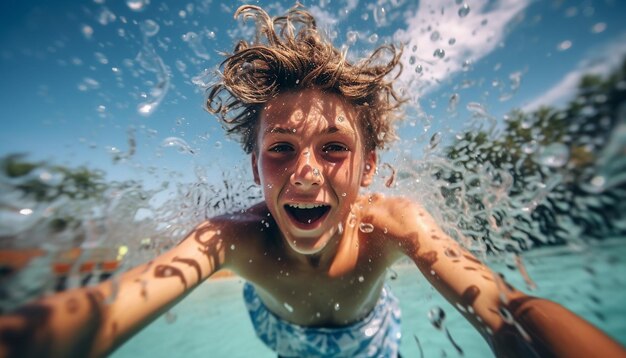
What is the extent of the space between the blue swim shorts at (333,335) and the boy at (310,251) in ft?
0.05

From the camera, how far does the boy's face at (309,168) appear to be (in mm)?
2008

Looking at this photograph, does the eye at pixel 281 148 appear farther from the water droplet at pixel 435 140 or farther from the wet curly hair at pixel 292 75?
the water droplet at pixel 435 140

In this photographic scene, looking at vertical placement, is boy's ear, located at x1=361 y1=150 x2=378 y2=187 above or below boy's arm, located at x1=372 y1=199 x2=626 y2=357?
above

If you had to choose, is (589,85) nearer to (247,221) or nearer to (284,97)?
(284,97)

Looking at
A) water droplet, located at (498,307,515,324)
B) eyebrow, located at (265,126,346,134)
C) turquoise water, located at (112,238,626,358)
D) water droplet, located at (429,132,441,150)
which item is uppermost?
eyebrow, located at (265,126,346,134)

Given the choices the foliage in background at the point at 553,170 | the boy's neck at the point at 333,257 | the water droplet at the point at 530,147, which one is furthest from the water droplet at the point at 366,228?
the water droplet at the point at 530,147

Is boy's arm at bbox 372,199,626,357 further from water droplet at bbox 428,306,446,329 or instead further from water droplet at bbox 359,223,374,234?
water droplet at bbox 428,306,446,329

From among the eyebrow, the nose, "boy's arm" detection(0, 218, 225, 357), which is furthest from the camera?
the eyebrow

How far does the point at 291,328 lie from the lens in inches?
112

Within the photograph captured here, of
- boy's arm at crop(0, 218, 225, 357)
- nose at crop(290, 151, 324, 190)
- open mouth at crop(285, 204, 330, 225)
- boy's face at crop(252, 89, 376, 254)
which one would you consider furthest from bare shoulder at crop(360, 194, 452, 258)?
boy's arm at crop(0, 218, 225, 357)

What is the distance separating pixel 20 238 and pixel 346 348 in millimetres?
2578

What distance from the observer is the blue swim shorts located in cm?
276

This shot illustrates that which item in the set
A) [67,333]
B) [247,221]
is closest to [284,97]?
[247,221]

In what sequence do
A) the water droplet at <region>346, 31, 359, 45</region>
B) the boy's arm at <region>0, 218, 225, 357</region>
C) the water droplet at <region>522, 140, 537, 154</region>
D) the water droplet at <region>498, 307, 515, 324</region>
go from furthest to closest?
the water droplet at <region>346, 31, 359, 45</region> → the water droplet at <region>522, 140, 537, 154</region> → the water droplet at <region>498, 307, 515, 324</region> → the boy's arm at <region>0, 218, 225, 357</region>
